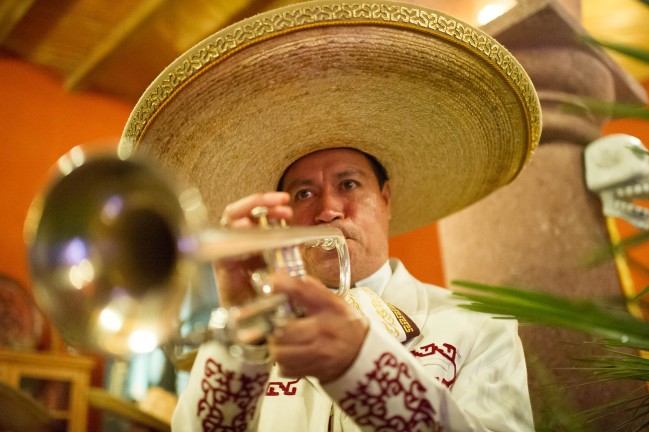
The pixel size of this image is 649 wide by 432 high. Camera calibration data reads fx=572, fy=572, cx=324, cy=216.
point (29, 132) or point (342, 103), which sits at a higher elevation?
point (29, 132)

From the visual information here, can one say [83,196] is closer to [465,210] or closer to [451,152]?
[451,152]

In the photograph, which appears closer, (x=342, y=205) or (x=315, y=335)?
(x=315, y=335)

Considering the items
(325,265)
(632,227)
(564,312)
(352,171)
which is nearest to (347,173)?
(352,171)

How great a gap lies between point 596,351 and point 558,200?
1.53ft

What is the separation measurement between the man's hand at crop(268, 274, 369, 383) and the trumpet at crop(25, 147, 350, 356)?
3 centimetres

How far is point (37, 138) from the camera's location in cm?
432

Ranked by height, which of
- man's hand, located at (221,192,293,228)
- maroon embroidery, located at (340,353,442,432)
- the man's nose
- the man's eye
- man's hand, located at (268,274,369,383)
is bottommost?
maroon embroidery, located at (340,353,442,432)

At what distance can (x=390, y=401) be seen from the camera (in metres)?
0.89

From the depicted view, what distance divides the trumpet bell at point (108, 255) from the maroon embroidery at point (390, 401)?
0.32m

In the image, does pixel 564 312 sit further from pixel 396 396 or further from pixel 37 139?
pixel 37 139

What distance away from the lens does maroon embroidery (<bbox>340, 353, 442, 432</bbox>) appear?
88cm

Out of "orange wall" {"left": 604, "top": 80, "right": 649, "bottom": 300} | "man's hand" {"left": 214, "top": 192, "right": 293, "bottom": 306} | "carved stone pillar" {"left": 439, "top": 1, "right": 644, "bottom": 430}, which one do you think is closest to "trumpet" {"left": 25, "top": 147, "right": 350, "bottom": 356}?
"man's hand" {"left": 214, "top": 192, "right": 293, "bottom": 306}

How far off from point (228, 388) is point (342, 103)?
79cm

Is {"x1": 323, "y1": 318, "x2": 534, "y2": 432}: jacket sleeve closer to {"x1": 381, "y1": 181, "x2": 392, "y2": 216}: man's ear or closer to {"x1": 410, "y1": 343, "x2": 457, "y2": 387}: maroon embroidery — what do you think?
{"x1": 410, "y1": 343, "x2": 457, "y2": 387}: maroon embroidery
